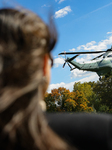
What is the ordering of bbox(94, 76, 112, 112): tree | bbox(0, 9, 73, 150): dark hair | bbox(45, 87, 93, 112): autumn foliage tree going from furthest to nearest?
1. bbox(94, 76, 112, 112): tree
2. bbox(45, 87, 93, 112): autumn foliage tree
3. bbox(0, 9, 73, 150): dark hair

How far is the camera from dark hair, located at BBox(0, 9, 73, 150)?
43.3 inches

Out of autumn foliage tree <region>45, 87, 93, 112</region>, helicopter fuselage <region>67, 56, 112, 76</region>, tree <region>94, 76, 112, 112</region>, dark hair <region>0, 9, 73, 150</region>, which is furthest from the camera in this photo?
tree <region>94, 76, 112, 112</region>

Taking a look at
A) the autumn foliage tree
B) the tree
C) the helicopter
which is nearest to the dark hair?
the helicopter

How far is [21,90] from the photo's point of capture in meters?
1.10

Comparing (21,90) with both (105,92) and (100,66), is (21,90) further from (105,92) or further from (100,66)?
(105,92)

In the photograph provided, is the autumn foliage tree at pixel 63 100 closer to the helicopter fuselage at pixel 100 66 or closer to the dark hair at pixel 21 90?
the helicopter fuselage at pixel 100 66

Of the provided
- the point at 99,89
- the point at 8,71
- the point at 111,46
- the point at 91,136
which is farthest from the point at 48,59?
the point at 99,89

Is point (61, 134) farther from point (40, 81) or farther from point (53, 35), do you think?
point (53, 35)

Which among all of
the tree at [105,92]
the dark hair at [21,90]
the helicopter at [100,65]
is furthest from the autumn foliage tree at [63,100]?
the dark hair at [21,90]

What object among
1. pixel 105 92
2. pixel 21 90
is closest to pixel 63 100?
pixel 105 92

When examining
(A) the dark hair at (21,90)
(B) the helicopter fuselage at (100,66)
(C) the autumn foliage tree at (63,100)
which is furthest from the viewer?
(C) the autumn foliage tree at (63,100)

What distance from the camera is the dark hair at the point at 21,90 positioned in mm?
1101

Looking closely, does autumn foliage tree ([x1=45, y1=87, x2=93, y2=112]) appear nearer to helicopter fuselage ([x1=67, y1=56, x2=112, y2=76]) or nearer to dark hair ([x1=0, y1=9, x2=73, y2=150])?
helicopter fuselage ([x1=67, y1=56, x2=112, y2=76])

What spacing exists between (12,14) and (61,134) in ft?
2.69
